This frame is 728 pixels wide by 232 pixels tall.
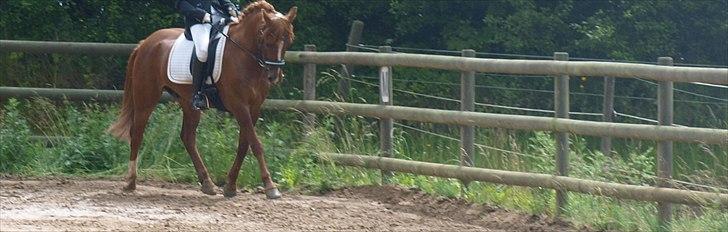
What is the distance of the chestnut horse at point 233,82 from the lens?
36.0 ft

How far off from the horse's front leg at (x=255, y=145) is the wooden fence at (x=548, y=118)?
102 cm

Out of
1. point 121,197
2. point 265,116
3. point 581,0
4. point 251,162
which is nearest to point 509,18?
point 581,0

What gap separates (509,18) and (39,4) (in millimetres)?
6172

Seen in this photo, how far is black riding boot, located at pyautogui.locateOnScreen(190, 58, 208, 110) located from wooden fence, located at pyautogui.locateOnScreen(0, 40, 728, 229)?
3.91 feet

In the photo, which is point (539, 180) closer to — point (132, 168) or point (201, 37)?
point (201, 37)

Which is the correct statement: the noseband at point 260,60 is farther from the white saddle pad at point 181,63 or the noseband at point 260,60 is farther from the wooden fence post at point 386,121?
the wooden fence post at point 386,121

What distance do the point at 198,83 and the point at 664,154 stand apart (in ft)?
13.2

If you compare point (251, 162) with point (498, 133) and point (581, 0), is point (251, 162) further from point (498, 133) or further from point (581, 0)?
point (581, 0)

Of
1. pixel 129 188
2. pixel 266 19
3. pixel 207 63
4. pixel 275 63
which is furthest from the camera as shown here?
pixel 129 188

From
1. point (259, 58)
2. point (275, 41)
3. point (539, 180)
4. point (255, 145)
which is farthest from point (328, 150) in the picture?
point (539, 180)

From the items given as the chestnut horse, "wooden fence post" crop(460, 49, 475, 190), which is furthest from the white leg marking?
"wooden fence post" crop(460, 49, 475, 190)

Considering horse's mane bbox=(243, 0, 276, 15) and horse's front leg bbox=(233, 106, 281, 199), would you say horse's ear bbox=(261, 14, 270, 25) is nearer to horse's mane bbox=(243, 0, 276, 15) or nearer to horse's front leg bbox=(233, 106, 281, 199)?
horse's mane bbox=(243, 0, 276, 15)

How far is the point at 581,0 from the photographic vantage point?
19.5 meters

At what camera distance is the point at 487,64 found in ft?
34.2
